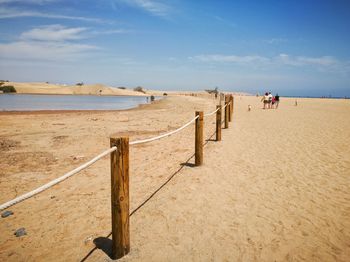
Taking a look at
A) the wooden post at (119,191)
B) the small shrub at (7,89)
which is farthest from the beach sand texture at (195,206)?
the small shrub at (7,89)

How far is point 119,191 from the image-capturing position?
2859 millimetres

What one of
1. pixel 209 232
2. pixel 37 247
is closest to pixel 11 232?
pixel 37 247

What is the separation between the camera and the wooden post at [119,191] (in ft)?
9.30

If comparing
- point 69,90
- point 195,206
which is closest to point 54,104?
point 195,206

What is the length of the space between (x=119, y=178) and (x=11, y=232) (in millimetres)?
2104

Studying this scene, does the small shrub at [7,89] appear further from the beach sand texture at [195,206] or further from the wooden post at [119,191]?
the wooden post at [119,191]

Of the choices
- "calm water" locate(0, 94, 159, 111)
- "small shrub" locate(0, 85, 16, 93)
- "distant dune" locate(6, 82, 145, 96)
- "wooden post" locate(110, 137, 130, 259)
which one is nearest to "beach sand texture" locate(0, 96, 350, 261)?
"wooden post" locate(110, 137, 130, 259)

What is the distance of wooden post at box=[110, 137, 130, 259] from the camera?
2.84 meters

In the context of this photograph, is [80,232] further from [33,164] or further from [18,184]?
[33,164]

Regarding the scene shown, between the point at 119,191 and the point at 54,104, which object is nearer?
the point at 119,191

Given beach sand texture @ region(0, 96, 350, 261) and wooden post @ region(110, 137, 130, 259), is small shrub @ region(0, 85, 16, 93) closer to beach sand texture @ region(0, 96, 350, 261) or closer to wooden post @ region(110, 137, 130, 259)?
beach sand texture @ region(0, 96, 350, 261)

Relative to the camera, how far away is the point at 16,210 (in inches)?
173

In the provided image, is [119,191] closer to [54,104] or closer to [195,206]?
[195,206]

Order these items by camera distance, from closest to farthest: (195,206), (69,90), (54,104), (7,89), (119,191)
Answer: (119,191) < (195,206) < (54,104) < (7,89) < (69,90)
